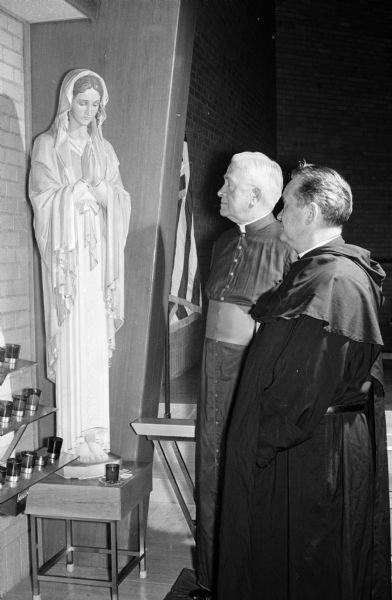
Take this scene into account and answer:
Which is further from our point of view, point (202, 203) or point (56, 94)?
point (202, 203)

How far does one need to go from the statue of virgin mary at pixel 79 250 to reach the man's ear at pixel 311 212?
3.80 ft

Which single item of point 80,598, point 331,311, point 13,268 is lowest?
point 80,598

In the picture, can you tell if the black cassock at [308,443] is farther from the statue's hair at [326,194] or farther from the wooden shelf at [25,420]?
the wooden shelf at [25,420]

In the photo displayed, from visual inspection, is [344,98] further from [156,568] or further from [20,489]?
[20,489]

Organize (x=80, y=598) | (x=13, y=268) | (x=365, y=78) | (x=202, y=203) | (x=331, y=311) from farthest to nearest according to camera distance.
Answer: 1. (x=365, y=78)
2. (x=202, y=203)
3. (x=13, y=268)
4. (x=80, y=598)
5. (x=331, y=311)

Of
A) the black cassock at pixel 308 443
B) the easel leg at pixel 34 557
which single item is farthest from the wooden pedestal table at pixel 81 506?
the black cassock at pixel 308 443

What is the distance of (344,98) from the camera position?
10.1 meters

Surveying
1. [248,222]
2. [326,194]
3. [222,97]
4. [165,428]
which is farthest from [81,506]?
[222,97]

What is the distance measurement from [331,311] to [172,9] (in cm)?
182

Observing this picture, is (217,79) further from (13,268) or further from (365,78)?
(13,268)

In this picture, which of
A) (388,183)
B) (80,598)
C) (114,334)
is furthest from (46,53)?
(388,183)

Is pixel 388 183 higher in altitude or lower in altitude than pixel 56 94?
lower

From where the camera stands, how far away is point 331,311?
2.16 meters

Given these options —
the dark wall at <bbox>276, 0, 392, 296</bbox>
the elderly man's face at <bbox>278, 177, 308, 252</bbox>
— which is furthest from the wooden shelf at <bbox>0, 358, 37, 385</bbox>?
the dark wall at <bbox>276, 0, 392, 296</bbox>
